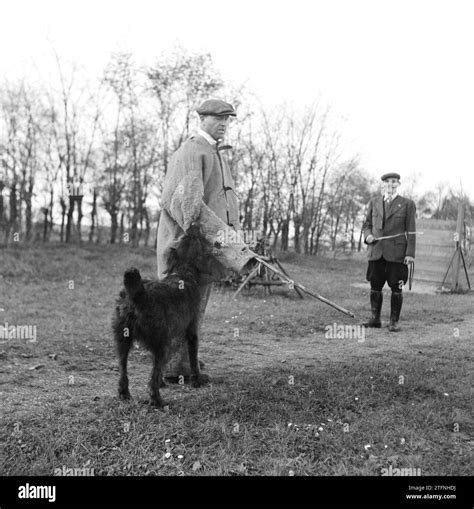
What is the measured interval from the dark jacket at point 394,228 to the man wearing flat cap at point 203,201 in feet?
12.8

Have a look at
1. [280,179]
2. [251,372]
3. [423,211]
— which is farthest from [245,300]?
[423,211]

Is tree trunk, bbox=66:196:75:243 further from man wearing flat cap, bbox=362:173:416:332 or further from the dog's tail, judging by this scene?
the dog's tail

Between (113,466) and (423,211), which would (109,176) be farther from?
(423,211)

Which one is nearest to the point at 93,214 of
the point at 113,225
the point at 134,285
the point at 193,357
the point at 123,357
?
the point at 113,225

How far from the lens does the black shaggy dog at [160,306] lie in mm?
3711

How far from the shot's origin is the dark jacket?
767cm

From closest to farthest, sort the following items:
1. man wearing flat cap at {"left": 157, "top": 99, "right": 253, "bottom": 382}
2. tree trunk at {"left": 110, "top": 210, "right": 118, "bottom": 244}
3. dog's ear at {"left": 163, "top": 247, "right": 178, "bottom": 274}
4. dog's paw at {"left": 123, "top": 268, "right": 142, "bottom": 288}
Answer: dog's paw at {"left": 123, "top": 268, "right": 142, "bottom": 288}, man wearing flat cap at {"left": 157, "top": 99, "right": 253, "bottom": 382}, dog's ear at {"left": 163, "top": 247, "right": 178, "bottom": 274}, tree trunk at {"left": 110, "top": 210, "right": 118, "bottom": 244}

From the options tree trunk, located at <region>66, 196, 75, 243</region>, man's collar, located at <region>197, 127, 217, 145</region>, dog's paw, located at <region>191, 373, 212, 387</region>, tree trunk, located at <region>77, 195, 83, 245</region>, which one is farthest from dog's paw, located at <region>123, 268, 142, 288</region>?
tree trunk, located at <region>77, 195, 83, 245</region>

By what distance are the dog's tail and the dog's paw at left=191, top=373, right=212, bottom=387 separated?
1108mm

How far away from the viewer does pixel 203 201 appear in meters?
4.20

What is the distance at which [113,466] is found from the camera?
300 centimetres

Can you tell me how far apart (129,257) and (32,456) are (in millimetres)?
17650
